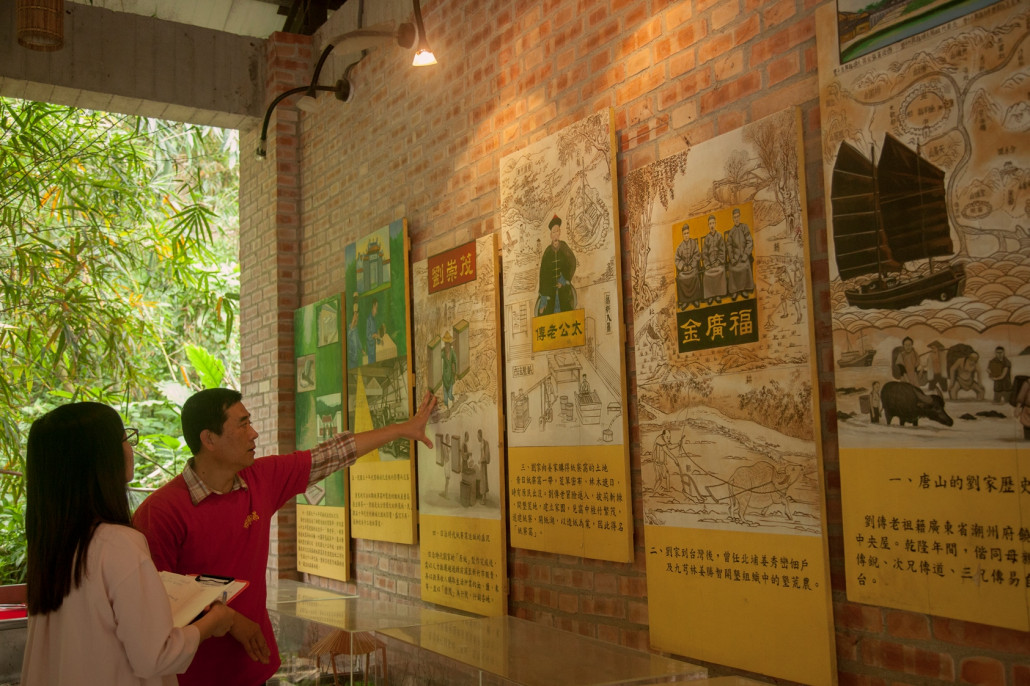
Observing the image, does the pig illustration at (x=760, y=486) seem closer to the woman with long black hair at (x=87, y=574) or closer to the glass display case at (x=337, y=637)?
the glass display case at (x=337, y=637)

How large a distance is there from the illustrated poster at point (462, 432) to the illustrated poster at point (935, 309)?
181 centimetres

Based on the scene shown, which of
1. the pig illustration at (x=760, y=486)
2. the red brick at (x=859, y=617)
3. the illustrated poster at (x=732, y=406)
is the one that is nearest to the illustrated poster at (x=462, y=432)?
the illustrated poster at (x=732, y=406)

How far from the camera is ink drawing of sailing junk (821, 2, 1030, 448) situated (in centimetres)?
217

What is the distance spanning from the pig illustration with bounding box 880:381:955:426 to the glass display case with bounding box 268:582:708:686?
37.4 inches

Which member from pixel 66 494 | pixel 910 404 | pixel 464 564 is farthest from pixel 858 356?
pixel 464 564

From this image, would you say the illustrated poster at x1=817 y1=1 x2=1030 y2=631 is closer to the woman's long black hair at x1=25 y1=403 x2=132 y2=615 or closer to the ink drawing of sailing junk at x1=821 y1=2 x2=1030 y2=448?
the ink drawing of sailing junk at x1=821 y1=2 x2=1030 y2=448

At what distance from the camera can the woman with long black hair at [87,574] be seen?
2.30 metres

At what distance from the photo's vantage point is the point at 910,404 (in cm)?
236

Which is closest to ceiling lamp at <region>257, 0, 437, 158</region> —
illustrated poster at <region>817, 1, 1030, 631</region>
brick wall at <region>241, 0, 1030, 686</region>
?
brick wall at <region>241, 0, 1030, 686</region>

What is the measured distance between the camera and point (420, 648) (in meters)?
3.16

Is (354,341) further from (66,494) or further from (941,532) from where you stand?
(941,532)

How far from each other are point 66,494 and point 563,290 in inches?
76.2

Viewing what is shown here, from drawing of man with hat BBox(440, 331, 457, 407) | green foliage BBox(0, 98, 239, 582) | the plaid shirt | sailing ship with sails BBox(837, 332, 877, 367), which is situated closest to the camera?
sailing ship with sails BBox(837, 332, 877, 367)

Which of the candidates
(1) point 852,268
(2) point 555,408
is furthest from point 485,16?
(1) point 852,268
